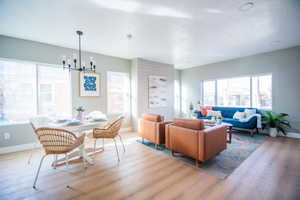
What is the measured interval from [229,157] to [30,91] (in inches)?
194

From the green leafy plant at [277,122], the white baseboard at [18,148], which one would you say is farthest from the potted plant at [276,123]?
the white baseboard at [18,148]

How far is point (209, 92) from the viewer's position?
19.8 ft

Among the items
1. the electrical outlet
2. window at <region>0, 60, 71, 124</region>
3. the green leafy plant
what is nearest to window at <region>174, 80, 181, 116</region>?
the green leafy plant

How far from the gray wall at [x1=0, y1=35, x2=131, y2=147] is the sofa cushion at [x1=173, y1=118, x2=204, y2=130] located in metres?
2.80

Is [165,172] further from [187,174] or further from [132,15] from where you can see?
[132,15]

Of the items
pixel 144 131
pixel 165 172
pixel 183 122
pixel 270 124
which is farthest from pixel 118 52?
pixel 270 124

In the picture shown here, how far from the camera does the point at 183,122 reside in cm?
257

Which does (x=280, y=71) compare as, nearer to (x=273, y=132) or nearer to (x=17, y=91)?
(x=273, y=132)

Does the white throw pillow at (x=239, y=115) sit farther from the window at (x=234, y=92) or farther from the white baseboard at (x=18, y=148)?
the white baseboard at (x=18, y=148)

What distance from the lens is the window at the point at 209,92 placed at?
5.91 m

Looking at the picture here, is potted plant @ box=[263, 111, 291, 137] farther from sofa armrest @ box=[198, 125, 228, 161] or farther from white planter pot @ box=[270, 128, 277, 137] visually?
sofa armrest @ box=[198, 125, 228, 161]

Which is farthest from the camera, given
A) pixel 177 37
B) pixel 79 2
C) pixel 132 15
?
pixel 177 37

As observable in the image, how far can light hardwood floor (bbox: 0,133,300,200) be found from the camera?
169 centimetres

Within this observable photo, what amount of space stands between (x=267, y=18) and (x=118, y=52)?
368cm
